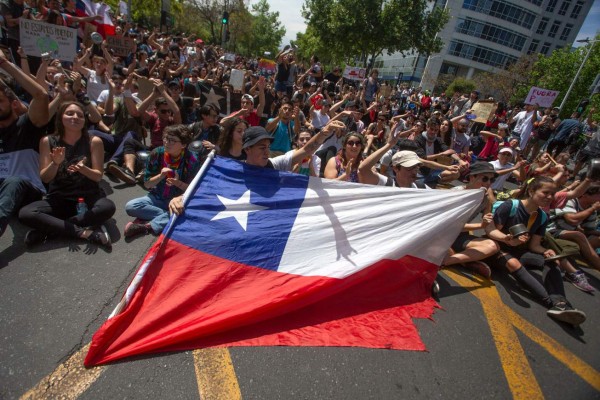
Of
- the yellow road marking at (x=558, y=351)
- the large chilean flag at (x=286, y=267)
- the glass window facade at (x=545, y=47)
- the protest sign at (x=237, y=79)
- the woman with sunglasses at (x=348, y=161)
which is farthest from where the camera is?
the glass window facade at (x=545, y=47)

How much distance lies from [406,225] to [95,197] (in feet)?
11.6

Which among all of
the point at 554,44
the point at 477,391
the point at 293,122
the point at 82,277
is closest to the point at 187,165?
the point at 82,277

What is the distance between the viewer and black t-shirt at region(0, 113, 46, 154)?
3.30 metres

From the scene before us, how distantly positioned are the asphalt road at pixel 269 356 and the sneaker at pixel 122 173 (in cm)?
176

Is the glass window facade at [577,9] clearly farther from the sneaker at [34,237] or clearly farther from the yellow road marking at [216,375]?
the sneaker at [34,237]

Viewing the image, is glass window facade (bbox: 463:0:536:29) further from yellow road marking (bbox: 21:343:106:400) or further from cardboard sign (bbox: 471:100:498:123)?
yellow road marking (bbox: 21:343:106:400)

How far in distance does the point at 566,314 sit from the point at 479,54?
5692cm

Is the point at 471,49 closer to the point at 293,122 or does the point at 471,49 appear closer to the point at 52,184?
the point at 293,122

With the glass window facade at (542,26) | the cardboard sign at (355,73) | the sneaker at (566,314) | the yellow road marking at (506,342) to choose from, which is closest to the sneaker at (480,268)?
the yellow road marking at (506,342)

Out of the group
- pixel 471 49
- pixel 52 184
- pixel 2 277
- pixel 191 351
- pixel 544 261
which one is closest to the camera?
pixel 191 351

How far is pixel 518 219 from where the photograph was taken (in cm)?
375

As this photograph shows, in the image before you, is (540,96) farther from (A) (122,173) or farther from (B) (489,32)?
(B) (489,32)

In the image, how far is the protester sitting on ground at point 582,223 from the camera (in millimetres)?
4469

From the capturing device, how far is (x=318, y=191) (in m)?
3.10
